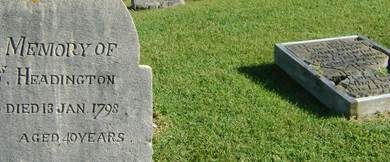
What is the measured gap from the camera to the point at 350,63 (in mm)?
6996

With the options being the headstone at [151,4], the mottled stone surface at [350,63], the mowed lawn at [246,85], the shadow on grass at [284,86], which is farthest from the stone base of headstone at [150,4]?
the mottled stone surface at [350,63]

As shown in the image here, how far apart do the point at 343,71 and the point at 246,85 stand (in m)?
0.96

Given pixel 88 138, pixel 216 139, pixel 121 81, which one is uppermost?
pixel 121 81

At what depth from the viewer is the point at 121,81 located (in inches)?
176

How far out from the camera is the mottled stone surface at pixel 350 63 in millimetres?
6332

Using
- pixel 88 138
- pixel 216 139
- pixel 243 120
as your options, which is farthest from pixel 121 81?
pixel 243 120

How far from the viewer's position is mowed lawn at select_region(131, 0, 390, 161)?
5582 millimetres

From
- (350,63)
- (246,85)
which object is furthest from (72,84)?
(350,63)

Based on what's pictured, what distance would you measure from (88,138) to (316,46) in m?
3.62

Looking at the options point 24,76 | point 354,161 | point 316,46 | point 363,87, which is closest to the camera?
point 24,76

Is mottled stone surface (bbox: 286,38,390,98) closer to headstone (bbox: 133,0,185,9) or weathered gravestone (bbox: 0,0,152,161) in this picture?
weathered gravestone (bbox: 0,0,152,161)

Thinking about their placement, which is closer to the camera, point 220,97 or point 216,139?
point 216,139

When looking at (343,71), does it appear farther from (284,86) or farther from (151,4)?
(151,4)

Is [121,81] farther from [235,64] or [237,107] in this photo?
[235,64]
